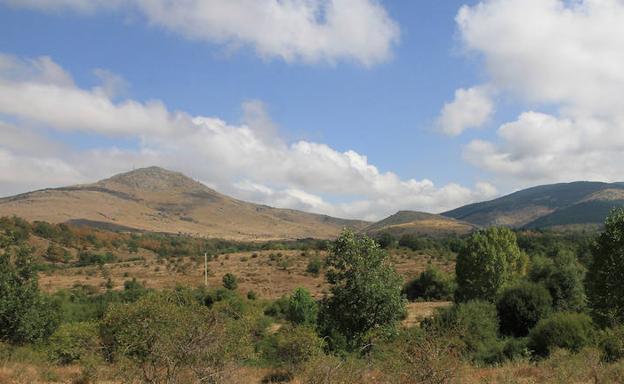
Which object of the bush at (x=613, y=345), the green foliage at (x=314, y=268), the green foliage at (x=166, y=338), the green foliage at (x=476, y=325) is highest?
the green foliage at (x=166, y=338)

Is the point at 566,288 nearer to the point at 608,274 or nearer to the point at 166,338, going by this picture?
the point at 608,274

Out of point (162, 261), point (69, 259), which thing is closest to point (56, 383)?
point (162, 261)

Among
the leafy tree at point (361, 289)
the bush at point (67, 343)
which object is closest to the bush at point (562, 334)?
the leafy tree at point (361, 289)

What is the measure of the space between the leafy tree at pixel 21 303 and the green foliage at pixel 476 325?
22169 millimetres

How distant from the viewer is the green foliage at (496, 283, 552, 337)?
3794 centimetres

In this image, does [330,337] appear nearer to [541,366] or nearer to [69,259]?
[541,366]

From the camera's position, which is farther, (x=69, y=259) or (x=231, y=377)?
(x=69, y=259)

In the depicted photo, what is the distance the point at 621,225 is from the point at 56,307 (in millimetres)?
35326

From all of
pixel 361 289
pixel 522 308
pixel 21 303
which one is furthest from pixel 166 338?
pixel 522 308

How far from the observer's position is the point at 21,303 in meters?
26.6

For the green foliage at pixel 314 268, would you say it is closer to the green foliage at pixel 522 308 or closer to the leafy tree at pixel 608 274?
the green foliage at pixel 522 308

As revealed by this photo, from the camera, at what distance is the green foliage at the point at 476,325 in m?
30.6

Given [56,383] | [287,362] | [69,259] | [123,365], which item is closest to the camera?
[123,365]

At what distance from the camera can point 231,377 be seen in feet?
42.3
